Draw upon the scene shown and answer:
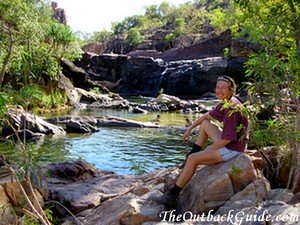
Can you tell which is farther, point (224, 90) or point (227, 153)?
point (224, 90)

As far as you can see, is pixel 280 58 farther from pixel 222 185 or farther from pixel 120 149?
pixel 120 149

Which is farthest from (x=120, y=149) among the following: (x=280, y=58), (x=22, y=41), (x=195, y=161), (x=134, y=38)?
(x=134, y=38)

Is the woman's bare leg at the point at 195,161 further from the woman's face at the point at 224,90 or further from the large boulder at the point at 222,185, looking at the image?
the woman's face at the point at 224,90

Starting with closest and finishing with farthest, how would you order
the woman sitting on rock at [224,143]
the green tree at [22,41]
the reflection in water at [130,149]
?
the woman sitting on rock at [224,143], the green tree at [22,41], the reflection in water at [130,149]

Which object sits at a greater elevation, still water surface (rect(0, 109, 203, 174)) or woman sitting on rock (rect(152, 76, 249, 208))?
woman sitting on rock (rect(152, 76, 249, 208))

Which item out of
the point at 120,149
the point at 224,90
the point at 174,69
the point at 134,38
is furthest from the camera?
the point at 134,38

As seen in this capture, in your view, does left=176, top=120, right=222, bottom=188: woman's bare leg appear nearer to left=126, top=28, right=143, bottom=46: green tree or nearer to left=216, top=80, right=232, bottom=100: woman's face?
left=216, top=80, right=232, bottom=100: woman's face

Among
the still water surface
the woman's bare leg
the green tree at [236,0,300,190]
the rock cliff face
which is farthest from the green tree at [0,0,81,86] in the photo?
the rock cliff face

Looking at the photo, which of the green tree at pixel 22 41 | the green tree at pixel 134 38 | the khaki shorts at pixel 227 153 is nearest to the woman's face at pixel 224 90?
the khaki shorts at pixel 227 153

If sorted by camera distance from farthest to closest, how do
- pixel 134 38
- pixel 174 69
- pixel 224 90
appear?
pixel 134 38
pixel 174 69
pixel 224 90

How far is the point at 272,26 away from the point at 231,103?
3.04 feet

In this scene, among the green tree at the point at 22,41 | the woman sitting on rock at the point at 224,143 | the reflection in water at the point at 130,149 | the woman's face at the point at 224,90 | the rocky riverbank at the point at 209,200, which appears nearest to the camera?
the rocky riverbank at the point at 209,200

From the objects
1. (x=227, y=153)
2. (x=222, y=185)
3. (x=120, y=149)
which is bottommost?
(x=120, y=149)

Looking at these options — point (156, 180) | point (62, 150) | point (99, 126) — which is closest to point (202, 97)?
point (99, 126)
